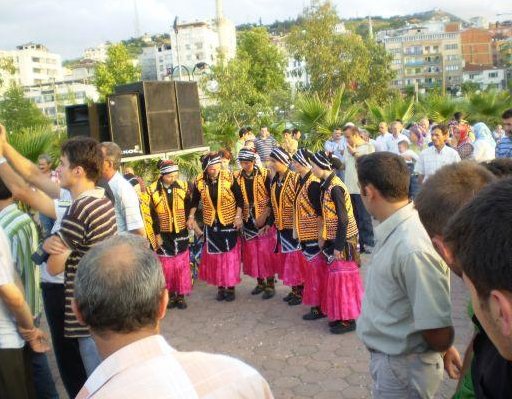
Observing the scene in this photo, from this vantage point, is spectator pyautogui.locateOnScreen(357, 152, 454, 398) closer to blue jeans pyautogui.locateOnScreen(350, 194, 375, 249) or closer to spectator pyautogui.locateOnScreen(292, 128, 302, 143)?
blue jeans pyautogui.locateOnScreen(350, 194, 375, 249)

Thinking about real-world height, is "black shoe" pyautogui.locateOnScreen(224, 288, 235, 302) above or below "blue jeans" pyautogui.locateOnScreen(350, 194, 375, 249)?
below

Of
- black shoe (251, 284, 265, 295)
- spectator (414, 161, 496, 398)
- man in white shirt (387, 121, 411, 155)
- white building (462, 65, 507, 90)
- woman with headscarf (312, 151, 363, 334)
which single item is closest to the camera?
spectator (414, 161, 496, 398)

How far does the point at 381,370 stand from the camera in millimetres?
2531

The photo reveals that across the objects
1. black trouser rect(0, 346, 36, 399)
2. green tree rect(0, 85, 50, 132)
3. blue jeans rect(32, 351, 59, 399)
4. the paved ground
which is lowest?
the paved ground

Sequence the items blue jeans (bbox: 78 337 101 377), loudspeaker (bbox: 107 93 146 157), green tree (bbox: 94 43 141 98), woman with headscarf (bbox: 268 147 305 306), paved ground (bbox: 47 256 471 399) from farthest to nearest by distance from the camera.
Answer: green tree (bbox: 94 43 141 98), loudspeaker (bbox: 107 93 146 157), woman with headscarf (bbox: 268 147 305 306), paved ground (bbox: 47 256 471 399), blue jeans (bbox: 78 337 101 377)

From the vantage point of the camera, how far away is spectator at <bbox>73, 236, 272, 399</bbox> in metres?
1.31

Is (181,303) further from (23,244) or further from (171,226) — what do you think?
(23,244)

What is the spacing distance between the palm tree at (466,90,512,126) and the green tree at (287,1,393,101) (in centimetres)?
1372

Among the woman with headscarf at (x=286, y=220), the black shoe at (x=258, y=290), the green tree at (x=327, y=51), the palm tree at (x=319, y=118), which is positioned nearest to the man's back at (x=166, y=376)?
the woman with headscarf at (x=286, y=220)

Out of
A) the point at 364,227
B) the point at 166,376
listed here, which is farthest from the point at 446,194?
the point at 364,227

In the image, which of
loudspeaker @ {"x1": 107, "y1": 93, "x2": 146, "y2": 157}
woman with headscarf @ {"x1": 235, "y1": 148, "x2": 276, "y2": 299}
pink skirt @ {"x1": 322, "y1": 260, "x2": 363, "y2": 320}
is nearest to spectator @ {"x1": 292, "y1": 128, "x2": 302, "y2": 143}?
loudspeaker @ {"x1": 107, "y1": 93, "x2": 146, "y2": 157}

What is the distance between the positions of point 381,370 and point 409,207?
793 mm

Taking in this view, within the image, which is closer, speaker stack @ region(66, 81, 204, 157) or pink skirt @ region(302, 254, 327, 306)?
pink skirt @ region(302, 254, 327, 306)

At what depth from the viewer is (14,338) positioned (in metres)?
3.02
